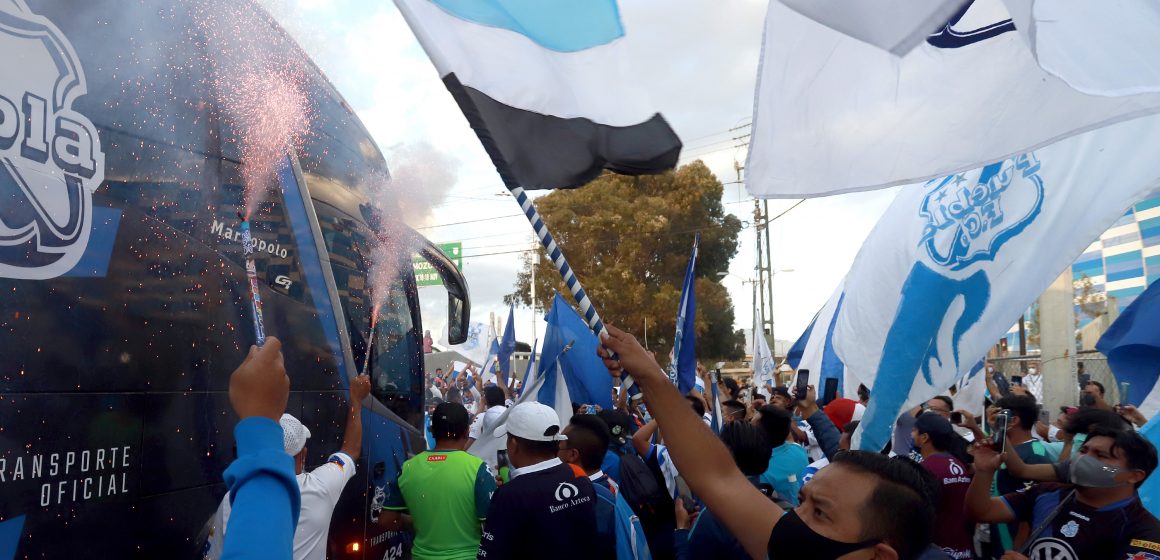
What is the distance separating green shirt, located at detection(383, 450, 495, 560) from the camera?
164 inches

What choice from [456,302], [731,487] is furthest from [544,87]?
[456,302]

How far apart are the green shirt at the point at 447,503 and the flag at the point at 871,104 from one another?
2.10m

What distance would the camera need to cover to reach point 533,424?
3.90 meters

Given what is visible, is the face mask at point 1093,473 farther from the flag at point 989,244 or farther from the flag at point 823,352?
the flag at point 823,352

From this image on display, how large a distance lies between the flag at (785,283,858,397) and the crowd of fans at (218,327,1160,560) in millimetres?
4409

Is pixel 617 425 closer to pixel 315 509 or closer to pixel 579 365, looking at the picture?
pixel 315 509

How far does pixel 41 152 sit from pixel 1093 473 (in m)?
4.09

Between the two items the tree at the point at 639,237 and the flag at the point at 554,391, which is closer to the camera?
the flag at the point at 554,391

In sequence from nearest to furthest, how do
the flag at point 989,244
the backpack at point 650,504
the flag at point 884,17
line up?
the flag at point 884,17
the flag at point 989,244
the backpack at point 650,504

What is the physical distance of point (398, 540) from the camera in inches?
205

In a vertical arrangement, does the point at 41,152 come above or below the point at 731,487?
above

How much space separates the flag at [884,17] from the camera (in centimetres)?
216

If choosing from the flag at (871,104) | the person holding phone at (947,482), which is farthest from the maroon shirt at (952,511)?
the flag at (871,104)

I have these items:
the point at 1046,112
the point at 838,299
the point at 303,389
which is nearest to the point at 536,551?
the point at 303,389
